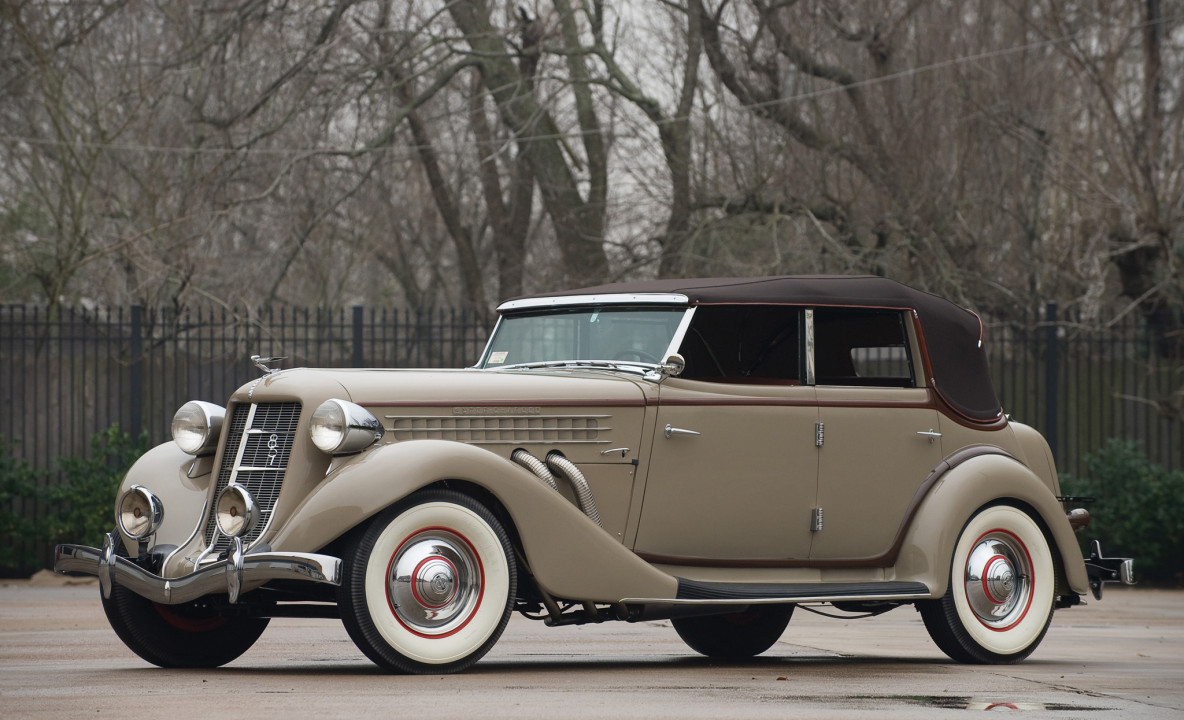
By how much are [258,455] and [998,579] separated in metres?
3.75

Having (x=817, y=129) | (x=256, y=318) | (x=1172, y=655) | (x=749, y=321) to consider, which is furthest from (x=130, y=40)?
(x=1172, y=655)

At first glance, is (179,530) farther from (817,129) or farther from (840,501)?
(817,129)

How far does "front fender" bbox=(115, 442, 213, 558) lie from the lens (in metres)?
7.12

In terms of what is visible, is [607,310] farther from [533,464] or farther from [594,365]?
[533,464]

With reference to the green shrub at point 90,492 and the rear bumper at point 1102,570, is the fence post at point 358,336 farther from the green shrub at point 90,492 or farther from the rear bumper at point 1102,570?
the rear bumper at point 1102,570

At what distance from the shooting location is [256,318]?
1612 cm

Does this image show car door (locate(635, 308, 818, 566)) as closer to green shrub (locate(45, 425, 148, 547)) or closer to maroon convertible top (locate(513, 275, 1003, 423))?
maroon convertible top (locate(513, 275, 1003, 423))

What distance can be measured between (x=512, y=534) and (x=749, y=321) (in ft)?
6.17

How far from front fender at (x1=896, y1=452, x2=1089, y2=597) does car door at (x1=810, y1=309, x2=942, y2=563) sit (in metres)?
0.12

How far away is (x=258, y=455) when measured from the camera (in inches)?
274

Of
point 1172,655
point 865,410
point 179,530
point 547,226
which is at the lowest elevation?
point 1172,655

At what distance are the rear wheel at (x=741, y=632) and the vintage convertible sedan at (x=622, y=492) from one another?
15 mm

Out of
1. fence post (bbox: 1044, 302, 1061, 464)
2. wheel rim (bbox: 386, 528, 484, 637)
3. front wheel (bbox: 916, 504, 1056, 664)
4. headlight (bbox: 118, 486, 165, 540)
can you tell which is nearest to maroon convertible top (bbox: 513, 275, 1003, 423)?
front wheel (bbox: 916, 504, 1056, 664)

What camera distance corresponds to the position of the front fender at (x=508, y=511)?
6410 millimetres
